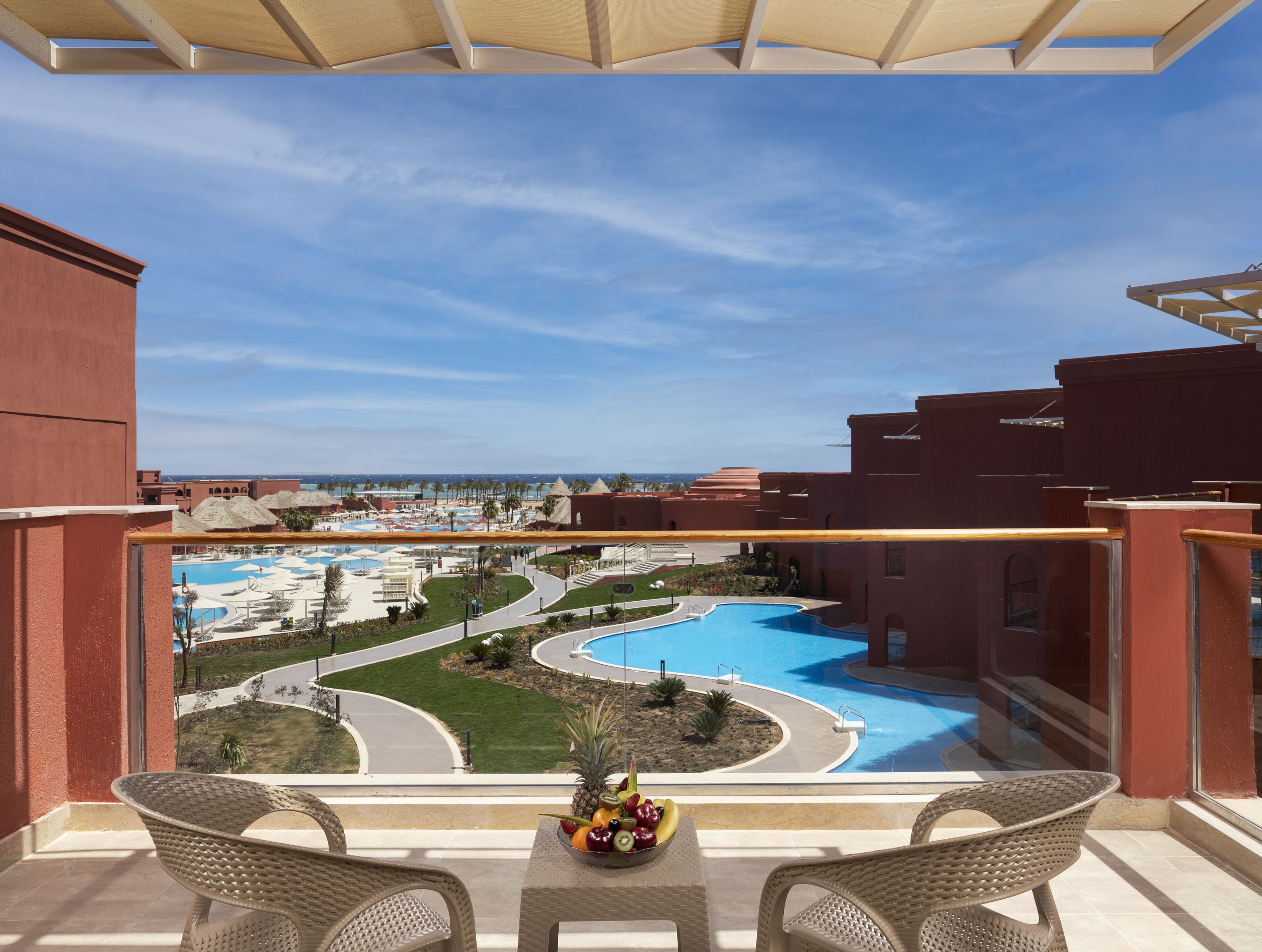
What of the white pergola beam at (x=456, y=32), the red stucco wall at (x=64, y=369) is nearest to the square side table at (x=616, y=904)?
the white pergola beam at (x=456, y=32)

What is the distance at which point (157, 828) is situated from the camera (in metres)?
1.56

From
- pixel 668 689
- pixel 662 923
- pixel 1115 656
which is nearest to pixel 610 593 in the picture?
pixel 668 689

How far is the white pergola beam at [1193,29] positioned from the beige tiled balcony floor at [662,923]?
9.87ft

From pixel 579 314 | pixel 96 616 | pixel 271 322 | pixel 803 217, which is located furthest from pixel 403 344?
pixel 96 616

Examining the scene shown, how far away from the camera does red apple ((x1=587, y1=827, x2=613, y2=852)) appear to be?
1830 mm

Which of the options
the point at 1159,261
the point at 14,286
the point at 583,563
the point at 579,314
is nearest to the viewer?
the point at 583,563

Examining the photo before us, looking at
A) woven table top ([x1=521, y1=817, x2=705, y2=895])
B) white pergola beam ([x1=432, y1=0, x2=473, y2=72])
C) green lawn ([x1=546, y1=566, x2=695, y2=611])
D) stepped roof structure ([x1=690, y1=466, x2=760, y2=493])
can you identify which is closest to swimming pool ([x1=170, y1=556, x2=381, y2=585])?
green lawn ([x1=546, y1=566, x2=695, y2=611])

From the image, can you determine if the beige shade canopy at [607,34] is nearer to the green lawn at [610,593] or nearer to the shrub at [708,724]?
the green lawn at [610,593]

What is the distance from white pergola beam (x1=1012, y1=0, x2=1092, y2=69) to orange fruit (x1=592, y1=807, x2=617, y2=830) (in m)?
2.85

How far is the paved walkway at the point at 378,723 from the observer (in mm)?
3283

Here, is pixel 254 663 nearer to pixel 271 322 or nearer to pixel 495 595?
pixel 495 595

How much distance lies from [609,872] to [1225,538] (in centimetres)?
292

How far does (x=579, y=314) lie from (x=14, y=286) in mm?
93513

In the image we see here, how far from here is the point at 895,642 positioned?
3.71 metres
